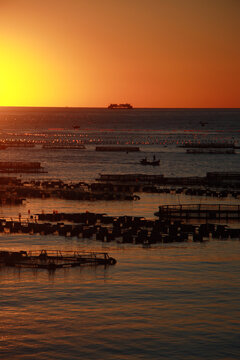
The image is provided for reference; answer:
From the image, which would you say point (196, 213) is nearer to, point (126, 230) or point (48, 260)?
point (126, 230)

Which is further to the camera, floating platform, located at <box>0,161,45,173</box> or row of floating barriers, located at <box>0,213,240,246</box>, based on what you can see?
floating platform, located at <box>0,161,45,173</box>

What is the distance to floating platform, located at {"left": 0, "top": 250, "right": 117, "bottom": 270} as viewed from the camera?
2039 inches

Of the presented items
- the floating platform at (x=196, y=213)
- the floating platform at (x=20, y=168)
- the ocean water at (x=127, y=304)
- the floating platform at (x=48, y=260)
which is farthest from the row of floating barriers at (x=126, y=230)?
the floating platform at (x=20, y=168)

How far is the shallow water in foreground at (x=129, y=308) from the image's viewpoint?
36531 mm

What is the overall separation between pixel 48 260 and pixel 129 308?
11.7 meters

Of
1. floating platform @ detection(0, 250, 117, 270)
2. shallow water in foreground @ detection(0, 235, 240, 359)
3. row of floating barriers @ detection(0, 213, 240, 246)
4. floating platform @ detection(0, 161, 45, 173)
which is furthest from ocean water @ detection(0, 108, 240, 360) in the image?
floating platform @ detection(0, 161, 45, 173)

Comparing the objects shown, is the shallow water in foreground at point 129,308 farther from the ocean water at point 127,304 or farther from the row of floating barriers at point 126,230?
the row of floating barriers at point 126,230

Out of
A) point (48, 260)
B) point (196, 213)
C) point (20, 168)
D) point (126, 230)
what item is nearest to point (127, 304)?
point (48, 260)

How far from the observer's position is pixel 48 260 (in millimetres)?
52688

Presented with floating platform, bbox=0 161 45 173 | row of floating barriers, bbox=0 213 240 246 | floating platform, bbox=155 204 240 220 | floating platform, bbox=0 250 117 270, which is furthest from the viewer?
floating platform, bbox=0 161 45 173

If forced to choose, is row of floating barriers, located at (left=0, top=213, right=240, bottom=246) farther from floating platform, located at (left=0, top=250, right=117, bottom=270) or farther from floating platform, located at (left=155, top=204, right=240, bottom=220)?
floating platform, located at (left=0, top=250, right=117, bottom=270)

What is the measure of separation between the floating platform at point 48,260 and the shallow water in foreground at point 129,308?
0.72 meters

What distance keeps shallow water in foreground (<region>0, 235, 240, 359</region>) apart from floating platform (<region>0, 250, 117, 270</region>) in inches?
28.5

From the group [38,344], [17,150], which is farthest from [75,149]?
[38,344]
